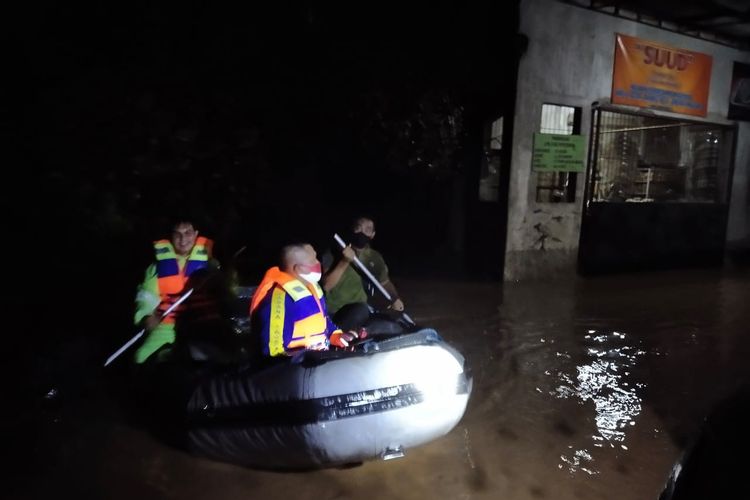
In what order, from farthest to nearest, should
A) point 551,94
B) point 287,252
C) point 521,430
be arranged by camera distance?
point 551,94 → point 521,430 → point 287,252

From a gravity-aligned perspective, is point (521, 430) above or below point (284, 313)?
below

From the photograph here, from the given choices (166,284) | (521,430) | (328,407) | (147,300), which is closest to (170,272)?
(166,284)

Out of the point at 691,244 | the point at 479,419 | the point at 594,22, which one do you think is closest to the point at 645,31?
the point at 594,22

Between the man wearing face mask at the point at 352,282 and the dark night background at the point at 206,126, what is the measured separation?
1.81 ft

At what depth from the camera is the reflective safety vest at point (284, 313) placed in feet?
11.0

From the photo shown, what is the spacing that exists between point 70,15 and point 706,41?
10957mm

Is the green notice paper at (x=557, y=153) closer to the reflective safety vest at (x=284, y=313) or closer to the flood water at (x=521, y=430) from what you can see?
the flood water at (x=521, y=430)

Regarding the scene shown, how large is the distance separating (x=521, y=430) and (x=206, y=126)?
6256mm

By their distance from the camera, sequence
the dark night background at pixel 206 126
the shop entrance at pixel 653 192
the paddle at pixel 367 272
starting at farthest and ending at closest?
the shop entrance at pixel 653 192, the dark night background at pixel 206 126, the paddle at pixel 367 272

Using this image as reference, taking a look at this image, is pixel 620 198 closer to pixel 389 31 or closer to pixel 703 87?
pixel 703 87

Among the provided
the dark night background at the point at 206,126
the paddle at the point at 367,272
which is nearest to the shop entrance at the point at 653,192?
the dark night background at the point at 206,126

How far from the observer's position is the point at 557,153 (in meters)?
9.32

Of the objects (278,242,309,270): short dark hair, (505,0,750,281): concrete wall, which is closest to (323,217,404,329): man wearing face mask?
(278,242,309,270): short dark hair

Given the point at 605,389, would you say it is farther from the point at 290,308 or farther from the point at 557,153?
the point at 557,153
